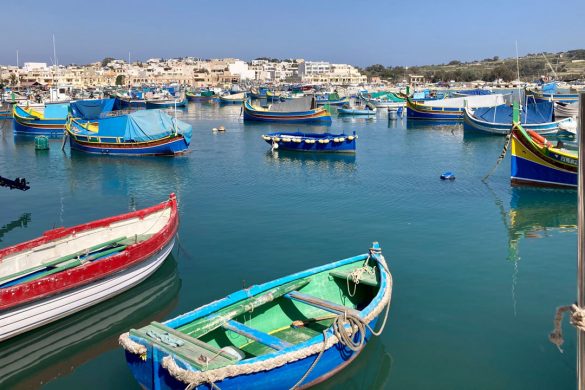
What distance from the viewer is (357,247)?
1574 centimetres

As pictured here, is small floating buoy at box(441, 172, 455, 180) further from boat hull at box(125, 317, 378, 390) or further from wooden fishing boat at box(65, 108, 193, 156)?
→ boat hull at box(125, 317, 378, 390)

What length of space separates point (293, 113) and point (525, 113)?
887 inches

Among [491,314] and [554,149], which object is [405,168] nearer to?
[554,149]

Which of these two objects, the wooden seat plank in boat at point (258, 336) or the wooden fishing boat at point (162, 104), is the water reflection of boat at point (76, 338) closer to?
the wooden seat plank in boat at point (258, 336)

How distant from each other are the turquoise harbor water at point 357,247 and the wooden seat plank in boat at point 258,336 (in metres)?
1.42

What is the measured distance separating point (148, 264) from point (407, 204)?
1180cm

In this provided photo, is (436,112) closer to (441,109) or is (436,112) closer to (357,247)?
(441,109)

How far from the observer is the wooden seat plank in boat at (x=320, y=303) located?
9173 millimetres

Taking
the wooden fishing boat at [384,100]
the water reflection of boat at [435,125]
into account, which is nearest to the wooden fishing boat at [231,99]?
the wooden fishing boat at [384,100]

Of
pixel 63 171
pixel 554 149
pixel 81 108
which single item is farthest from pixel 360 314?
pixel 81 108

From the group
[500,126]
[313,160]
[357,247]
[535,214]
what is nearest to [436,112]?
[500,126]

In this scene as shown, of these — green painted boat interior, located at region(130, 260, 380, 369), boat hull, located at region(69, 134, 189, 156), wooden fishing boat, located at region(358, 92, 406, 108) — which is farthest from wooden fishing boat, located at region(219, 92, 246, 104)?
green painted boat interior, located at region(130, 260, 380, 369)

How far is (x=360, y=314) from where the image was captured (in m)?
8.95

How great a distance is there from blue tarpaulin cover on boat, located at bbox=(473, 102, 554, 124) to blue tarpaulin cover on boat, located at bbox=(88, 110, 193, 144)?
86.9 ft
